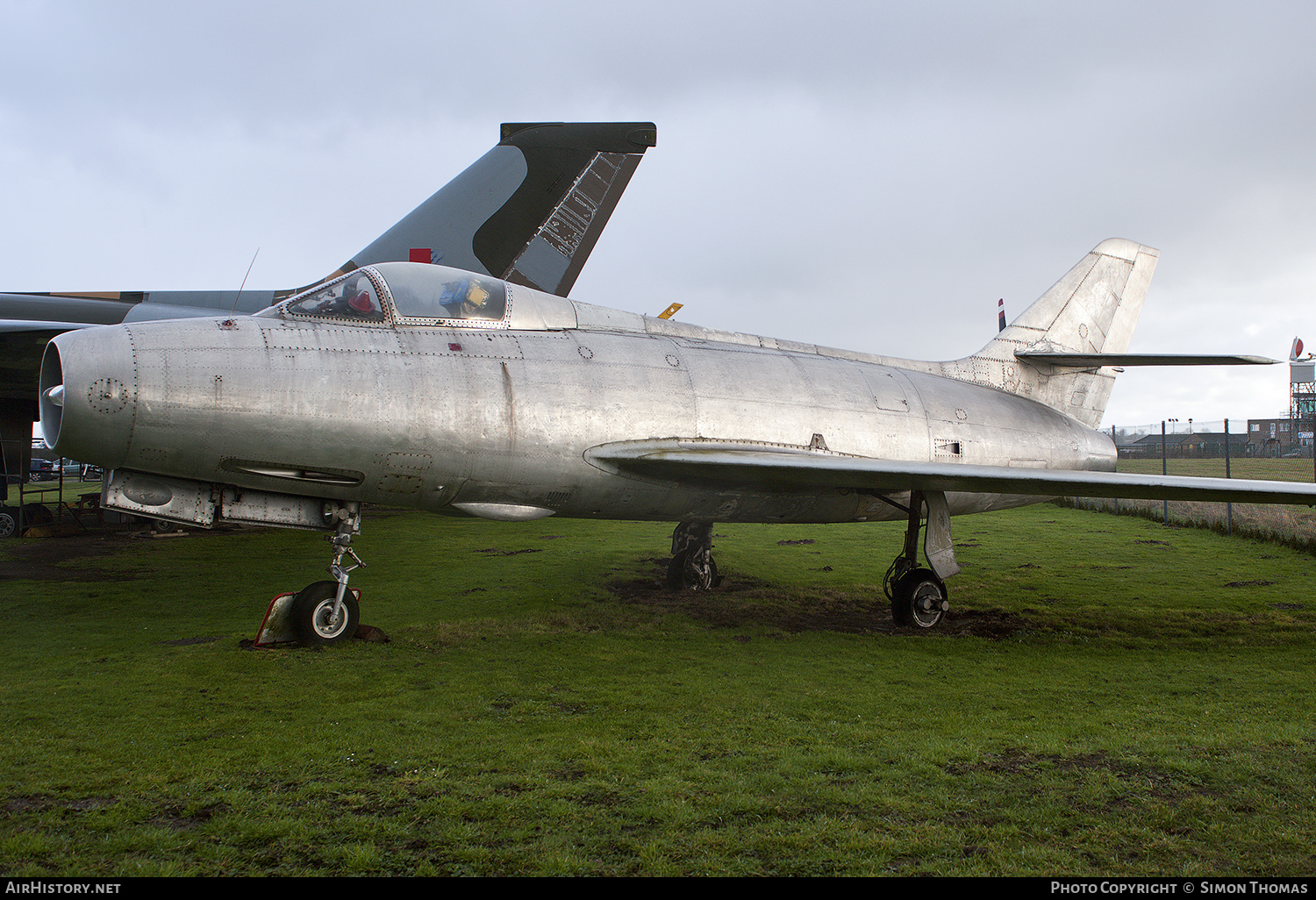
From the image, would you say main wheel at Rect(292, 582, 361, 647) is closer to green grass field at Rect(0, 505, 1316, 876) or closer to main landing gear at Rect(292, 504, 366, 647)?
main landing gear at Rect(292, 504, 366, 647)

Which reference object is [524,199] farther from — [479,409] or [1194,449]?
[1194,449]

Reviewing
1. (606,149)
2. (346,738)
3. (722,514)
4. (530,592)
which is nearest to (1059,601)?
(722,514)

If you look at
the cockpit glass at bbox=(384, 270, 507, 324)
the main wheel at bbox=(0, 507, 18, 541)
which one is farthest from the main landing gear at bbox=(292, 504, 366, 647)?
the main wheel at bbox=(0, 507, 18, 541)

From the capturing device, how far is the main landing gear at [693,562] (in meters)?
9.17

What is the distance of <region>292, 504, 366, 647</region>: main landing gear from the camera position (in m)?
5.97

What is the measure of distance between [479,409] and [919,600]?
4592 millimetres

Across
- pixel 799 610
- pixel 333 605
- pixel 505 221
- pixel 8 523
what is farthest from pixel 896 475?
pixel 8 523

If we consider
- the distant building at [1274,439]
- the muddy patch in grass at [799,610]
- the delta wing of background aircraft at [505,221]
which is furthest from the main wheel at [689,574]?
the distant building at [1274,439]

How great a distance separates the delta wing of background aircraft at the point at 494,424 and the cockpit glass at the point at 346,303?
0.02m

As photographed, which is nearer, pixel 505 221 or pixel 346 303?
pixel 346 303

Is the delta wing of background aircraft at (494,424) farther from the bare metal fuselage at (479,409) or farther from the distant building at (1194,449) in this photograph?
the distant building at (1194,449)

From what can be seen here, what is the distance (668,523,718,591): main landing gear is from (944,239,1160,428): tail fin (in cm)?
398

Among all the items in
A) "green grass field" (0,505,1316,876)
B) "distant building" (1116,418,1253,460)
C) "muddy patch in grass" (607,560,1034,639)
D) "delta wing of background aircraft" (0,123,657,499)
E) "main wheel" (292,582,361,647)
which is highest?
"delta wing of background aircraft" (0,123,657,499)

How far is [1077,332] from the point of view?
10.9 m
